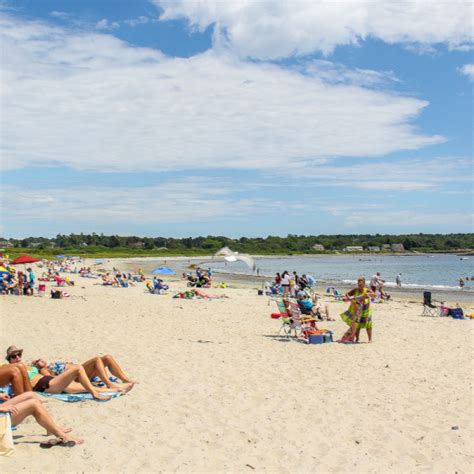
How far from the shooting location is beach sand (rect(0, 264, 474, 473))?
5.03 metres

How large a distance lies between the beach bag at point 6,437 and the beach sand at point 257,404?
84mm

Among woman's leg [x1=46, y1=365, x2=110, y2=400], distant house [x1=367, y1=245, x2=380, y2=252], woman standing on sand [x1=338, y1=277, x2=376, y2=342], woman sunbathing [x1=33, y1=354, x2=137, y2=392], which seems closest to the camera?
woman's leg [x1=46, y1=365, x2=110, y2=400]

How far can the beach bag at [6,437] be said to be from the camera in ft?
15.9

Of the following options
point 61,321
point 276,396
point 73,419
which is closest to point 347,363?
point 276,396

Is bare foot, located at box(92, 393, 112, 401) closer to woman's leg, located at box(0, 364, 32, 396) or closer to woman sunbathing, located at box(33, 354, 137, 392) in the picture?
woman sunbathing, located at box(33, 354, 137, 392)

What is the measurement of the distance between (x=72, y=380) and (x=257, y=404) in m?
2.34

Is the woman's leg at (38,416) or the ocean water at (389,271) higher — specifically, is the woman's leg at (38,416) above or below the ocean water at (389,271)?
above

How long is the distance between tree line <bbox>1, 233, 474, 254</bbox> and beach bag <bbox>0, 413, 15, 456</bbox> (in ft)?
376

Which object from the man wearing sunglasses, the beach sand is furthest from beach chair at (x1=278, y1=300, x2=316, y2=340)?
the man wearing sunglasses

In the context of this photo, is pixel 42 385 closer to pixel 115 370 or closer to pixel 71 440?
pixel 115 370

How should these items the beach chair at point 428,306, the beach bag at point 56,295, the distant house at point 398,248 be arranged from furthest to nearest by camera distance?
1. the distant house at point 398,248
2. the beach bag at point 56,295
3. the beach chair at point 428,306

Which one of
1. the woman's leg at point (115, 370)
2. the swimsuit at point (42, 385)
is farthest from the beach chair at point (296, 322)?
the swimsuit at point (42, 385)

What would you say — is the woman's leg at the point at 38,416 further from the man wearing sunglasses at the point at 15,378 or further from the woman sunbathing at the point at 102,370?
the woman sunbathing at the point at 102,370

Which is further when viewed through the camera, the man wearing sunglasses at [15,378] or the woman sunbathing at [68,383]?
the woman sunbathing at [68,383]
